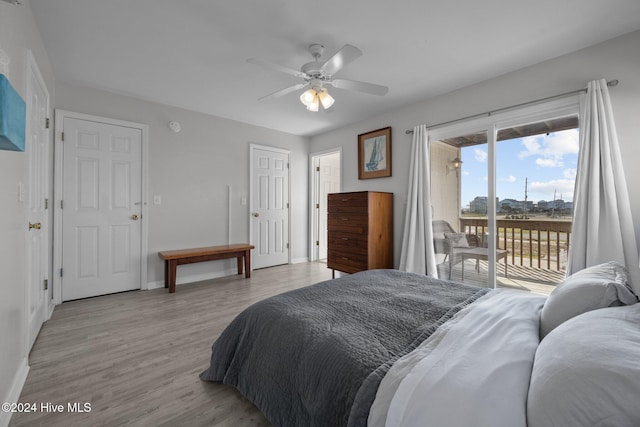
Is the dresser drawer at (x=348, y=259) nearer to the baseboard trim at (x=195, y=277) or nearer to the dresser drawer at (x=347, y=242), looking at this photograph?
the dresser drawer at (x=347, y=242)

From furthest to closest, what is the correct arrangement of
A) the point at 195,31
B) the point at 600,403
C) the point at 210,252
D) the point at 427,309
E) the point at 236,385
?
the point at 210,252 → the point at 195,31 → the point at 236,385 → the point at 427,309 → the point at 600,403

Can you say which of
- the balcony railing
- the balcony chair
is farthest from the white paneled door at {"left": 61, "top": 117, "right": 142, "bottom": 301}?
the balcony railing

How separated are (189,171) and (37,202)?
5.78 feet

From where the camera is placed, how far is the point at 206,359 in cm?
196

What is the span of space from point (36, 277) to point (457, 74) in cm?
427

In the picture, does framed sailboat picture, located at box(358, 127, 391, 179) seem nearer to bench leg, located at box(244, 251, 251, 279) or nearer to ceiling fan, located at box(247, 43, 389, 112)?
ceiling fan, located at box(247, 43, 389, 112)

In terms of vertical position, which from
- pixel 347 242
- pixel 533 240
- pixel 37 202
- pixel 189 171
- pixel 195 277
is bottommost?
pixel 195 277

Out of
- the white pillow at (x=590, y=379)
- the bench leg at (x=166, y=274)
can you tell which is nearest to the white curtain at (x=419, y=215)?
the white pillow at (x=590, y=379)

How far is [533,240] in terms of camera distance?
2.79 metres

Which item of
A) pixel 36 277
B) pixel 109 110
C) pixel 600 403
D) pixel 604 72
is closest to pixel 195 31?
pixel 109 110

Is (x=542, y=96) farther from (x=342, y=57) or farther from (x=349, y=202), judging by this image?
(x=349, y=202)

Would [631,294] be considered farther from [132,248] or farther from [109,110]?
[109,110]

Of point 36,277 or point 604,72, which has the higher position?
point 604,72

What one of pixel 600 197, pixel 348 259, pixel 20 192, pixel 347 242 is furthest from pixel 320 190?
pixel 20 192
